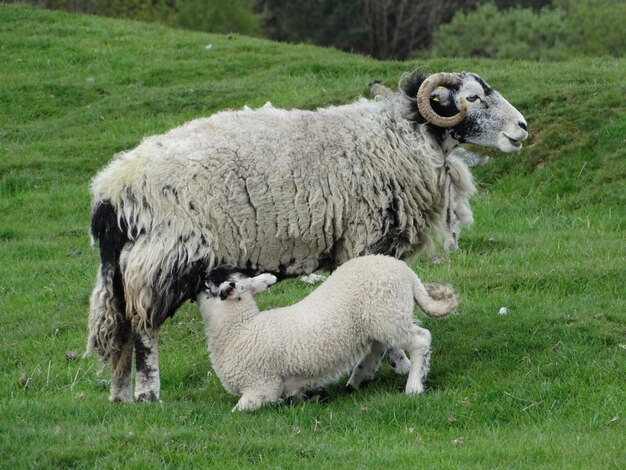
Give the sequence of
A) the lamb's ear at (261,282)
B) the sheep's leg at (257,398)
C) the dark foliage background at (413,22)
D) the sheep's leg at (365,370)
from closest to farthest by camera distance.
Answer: the sheep's leg at (257,398) → the lamb's ear at (261,282) → the sheep's leg at (365,370) → the dark foliage background at (413,22)

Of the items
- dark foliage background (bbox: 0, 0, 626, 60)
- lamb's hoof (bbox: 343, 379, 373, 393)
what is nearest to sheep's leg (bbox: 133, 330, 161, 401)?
lamb's hoof (bbox: 343, 379, 373, 393)

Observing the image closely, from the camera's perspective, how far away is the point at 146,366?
7797 millimetres

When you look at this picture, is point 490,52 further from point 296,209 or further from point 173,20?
point 296,209

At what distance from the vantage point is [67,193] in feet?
50.4

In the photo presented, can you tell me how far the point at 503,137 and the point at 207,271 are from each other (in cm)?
277

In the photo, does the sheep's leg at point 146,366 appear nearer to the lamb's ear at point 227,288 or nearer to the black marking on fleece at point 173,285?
the black marking on fleece at point 173,285

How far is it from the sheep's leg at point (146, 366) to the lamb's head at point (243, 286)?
550 millimetres

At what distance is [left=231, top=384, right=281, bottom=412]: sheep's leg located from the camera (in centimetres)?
760

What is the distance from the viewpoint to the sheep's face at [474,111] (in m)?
9.07

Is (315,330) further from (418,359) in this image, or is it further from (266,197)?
(266,197)

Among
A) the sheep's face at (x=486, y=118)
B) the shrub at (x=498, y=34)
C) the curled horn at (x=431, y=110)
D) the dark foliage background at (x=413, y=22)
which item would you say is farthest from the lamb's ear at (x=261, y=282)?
the shrub at (x=498, y=34)

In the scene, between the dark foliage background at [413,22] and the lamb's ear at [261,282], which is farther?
the dark foliage background at [413,22]

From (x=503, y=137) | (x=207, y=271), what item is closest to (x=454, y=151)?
(x=503, y=137)

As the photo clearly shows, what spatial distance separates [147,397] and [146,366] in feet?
0.70
